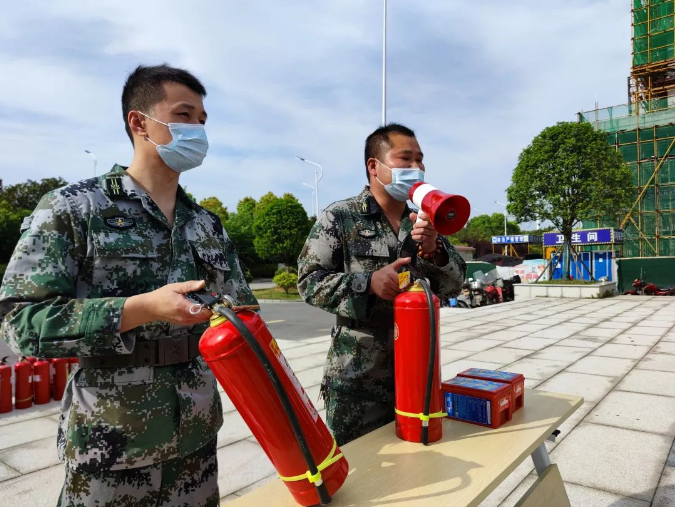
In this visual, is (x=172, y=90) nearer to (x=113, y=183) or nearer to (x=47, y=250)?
(x=113, y=183)

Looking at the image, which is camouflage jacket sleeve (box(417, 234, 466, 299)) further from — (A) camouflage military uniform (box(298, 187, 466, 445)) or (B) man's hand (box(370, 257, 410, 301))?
(B) man's hand (box(370, 257, 410, 301))

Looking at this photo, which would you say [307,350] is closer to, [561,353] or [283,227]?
[561,353]

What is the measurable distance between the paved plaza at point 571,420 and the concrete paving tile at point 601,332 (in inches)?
0.7

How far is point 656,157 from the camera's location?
26172mm

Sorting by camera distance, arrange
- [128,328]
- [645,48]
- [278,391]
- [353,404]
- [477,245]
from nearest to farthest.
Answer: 1. [278,391]
2. [128,328]
3. [353,404]
4. [645,48]
5. [477,245]

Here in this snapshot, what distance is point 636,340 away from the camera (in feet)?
25.4

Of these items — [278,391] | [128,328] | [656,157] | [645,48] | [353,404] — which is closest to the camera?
[278,391]

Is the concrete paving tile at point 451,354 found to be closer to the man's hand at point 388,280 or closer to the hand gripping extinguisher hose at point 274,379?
the man's hand at point 388,280

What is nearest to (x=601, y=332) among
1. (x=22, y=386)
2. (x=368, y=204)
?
(x=368, y=204)

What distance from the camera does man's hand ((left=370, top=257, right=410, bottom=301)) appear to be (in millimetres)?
1686

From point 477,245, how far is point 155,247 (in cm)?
6299

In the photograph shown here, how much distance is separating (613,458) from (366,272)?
2.65m

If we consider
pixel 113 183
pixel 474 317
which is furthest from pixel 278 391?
pixel 474 317

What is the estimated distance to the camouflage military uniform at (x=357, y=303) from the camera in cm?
196
